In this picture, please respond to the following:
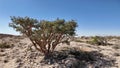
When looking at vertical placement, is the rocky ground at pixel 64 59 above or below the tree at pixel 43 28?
below

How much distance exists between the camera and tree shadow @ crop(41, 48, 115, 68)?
1248cm

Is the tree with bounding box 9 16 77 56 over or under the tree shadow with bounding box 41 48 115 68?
over

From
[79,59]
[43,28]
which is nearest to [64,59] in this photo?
[79,59]

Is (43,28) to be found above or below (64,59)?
above

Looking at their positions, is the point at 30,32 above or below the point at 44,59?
above

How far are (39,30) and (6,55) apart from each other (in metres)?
3.25

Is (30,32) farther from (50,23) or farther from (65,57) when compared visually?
(65,57)

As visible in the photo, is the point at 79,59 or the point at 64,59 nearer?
the point at 64,59

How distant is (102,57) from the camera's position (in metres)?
13.8

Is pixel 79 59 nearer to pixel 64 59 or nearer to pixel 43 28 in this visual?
pixel 64 59

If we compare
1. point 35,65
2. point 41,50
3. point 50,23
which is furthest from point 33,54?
point 50,23

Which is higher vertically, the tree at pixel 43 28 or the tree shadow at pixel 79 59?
the tree at pixel 43 28

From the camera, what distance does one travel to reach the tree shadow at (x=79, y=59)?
492 inches

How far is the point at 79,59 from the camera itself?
13305 mm
